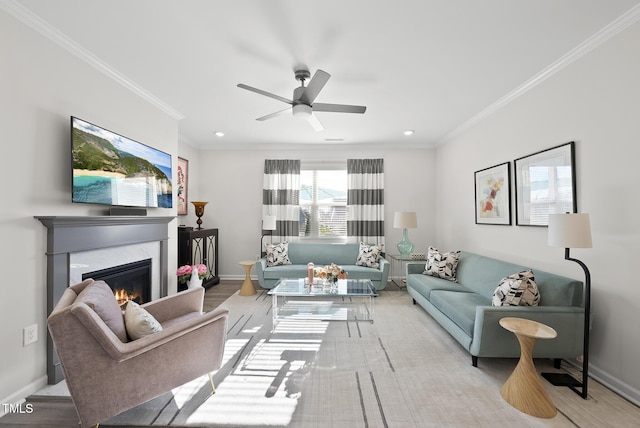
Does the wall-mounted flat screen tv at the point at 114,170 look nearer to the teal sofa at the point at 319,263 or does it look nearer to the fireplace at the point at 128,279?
the fireplace at the point at 128,279

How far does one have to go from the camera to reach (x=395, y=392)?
2053mm

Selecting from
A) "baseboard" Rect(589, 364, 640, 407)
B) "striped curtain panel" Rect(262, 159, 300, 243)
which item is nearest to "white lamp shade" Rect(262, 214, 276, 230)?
"striped curtain panel" Rect(262, 159, 300, 243)

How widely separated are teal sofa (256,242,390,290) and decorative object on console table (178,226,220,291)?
95 centimetres

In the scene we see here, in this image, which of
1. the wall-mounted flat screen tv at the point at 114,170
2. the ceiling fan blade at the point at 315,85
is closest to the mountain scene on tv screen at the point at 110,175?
the wall-mounted flat screen tv at the point at 114,170

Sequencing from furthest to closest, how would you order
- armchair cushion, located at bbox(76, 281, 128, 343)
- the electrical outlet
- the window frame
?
1. the window frame
2. the electrical outlet
3. armchair cushion, located at bbox(76, 281, 128, 343)

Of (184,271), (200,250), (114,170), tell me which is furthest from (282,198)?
(114,170)

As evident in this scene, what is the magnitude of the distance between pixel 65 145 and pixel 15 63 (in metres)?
0.59

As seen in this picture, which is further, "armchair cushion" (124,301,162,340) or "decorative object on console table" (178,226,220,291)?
"decorative object on console table" (178,226,220,291)

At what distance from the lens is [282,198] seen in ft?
17.9

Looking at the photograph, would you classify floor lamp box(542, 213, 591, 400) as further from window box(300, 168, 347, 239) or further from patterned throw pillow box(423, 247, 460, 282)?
window box(300, 168, 347, 239)

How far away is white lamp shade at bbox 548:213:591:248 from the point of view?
1896mm

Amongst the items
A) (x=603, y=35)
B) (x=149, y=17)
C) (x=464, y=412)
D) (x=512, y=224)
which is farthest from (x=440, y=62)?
(x=464, y=412)

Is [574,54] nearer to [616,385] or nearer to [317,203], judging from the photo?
[616,385]

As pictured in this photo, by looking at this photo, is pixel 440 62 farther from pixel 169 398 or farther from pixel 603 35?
pixel 169 398
